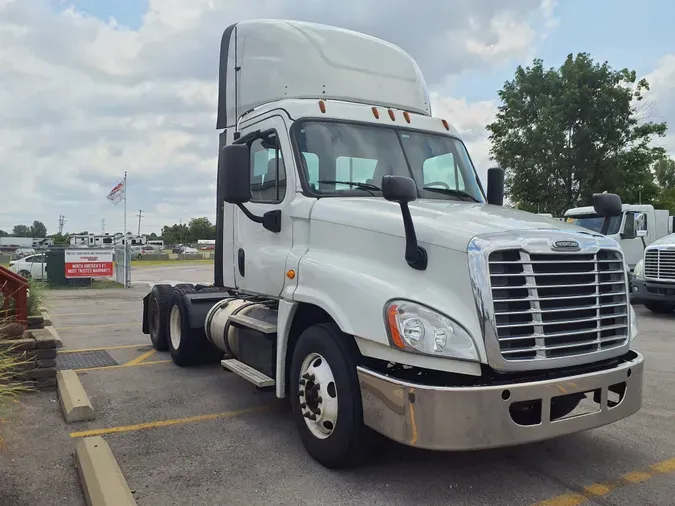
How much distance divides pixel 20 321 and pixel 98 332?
175 inches

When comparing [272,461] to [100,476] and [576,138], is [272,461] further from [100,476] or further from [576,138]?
[576,138]

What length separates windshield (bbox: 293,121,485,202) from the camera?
4.94 m

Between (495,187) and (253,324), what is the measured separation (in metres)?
2.71

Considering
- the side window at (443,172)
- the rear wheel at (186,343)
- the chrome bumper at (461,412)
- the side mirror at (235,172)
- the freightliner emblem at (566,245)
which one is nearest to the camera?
the chrome bumper at (461,412)

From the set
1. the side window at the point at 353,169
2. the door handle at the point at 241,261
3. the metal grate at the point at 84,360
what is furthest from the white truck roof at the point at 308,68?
the metal grate at the point at 84,360

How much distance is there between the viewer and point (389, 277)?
3.89 meters

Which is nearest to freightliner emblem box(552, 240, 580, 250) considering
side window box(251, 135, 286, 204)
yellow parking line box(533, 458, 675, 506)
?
yellow parking line box(533, 458, 675, 506)

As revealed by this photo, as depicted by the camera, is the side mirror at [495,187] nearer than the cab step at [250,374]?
No

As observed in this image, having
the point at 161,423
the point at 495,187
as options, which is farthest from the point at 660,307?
the point at 161,423

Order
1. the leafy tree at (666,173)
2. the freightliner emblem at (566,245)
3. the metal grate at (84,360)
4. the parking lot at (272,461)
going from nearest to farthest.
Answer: the freightliner emblem at (566,245)
the parking lot at (272,461)
the metal grate at (84,360)
the leafy tree at (666,173)

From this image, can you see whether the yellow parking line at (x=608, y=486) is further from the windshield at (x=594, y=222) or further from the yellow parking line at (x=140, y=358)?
the windshield at (x=594, y=222)

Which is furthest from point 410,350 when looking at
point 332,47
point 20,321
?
point 20,321

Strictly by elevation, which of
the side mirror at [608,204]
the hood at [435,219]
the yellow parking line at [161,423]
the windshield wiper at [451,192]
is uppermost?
the windshield wiper at [451,192]

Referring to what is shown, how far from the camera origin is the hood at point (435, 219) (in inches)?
149
